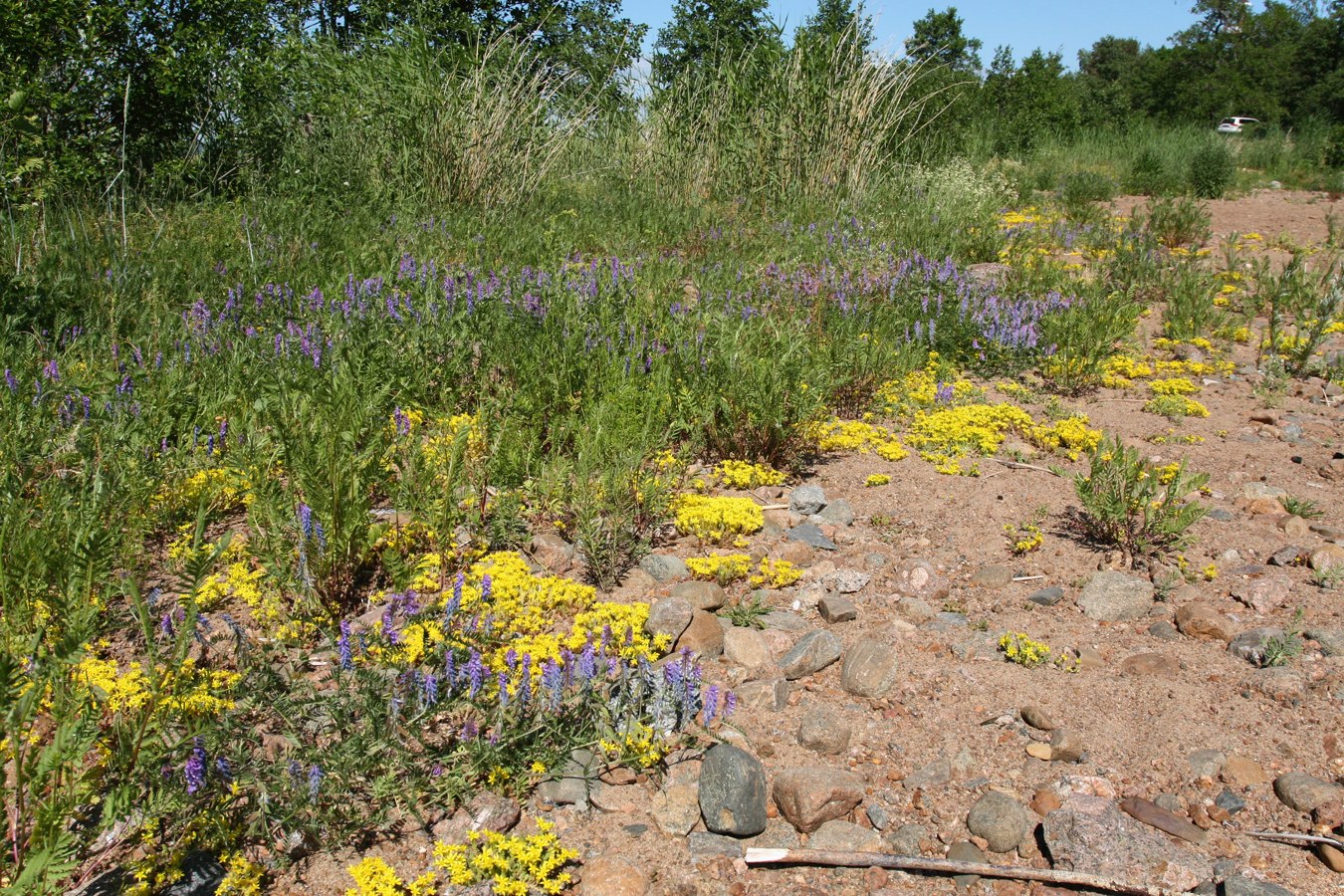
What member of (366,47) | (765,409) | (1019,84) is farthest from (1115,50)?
(765,409)

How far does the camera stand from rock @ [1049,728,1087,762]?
2725mm

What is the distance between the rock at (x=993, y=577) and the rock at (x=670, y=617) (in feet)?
3.92

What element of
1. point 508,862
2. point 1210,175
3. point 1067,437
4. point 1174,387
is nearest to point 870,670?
point 508,862

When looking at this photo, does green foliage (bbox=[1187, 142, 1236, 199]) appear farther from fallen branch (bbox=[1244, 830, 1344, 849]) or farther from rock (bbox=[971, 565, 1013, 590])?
fallen branch (bbox=[1244, 830, 1344, 849])

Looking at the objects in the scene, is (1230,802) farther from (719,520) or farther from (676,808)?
(719,520)

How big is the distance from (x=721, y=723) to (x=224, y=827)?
1.35m

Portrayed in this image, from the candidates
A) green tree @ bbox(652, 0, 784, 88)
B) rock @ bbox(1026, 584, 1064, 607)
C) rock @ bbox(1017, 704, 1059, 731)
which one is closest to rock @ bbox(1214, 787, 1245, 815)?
rock @ bbox(1017, 704, 1059, 731)

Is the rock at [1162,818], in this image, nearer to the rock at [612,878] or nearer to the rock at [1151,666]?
the rock at [1151,666]

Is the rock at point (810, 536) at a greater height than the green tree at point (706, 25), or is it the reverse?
the green tree at point (706, 25)

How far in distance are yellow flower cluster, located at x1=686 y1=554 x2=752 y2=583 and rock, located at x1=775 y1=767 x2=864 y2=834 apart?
1.04m

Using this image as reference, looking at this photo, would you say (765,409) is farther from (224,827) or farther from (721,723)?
(224,827)

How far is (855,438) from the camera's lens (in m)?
4.88

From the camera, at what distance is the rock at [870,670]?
3.04 metres

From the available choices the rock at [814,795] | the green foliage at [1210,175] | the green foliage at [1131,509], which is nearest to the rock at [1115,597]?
the green foliage at [1131,509]
